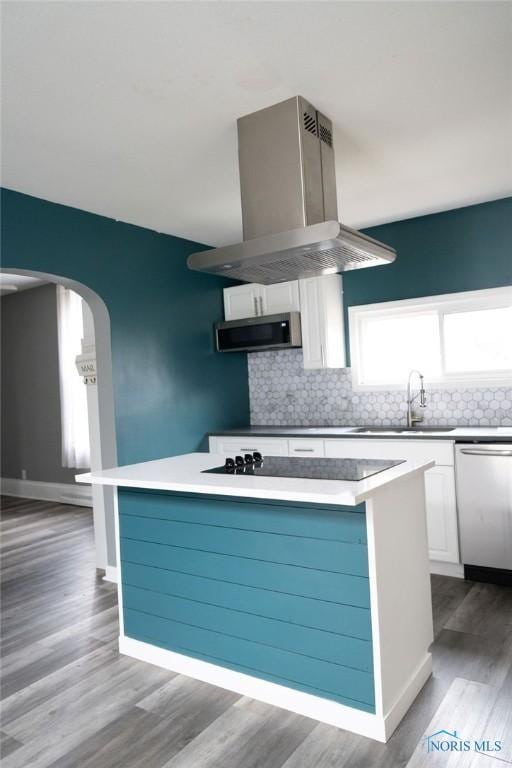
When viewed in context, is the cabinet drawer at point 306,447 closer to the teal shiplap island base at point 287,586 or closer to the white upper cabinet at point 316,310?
the white upper cabinet at point 316,310

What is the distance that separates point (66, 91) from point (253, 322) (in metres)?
2.70

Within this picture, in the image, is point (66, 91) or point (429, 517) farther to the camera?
point (429, 517)

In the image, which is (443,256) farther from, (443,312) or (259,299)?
(259,299)

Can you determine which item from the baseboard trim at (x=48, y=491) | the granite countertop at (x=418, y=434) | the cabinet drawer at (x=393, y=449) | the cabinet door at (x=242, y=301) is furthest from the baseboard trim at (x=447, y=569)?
the baseboard trim at (x=48, y=491)

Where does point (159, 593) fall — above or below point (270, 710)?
above

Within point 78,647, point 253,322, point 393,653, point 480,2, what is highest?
point 480,2

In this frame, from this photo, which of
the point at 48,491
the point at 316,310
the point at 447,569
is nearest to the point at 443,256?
the point at 316,310

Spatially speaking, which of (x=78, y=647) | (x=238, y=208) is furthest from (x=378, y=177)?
(x=78, y=647)

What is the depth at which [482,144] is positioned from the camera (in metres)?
3.09

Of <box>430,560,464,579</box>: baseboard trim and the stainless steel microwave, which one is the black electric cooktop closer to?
<box>430,560,464,579</box>: baseboard trim

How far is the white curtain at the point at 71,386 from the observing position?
21.3 feet

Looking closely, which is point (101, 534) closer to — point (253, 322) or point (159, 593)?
point (159, 593)

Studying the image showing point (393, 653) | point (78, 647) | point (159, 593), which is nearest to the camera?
point (393, 653)

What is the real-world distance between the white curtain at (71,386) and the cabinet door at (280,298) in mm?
2648
